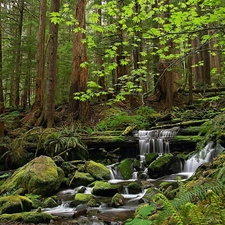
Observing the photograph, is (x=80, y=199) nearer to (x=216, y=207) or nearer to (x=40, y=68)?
(x=216, y=207)

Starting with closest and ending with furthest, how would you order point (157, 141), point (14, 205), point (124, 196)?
point (14, 205)
point (124, 196)
point (157, 141)

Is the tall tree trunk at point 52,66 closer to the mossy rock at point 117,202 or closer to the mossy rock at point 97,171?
the mossy rock at point 97,171

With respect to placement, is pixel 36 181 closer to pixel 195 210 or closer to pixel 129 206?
pixel 129 206

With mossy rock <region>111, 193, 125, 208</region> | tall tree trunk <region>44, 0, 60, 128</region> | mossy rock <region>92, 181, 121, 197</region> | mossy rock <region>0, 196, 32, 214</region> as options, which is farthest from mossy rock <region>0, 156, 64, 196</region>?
tall tree trunk <region>44, 0, 60, 128</region>

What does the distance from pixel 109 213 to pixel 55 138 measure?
5.36 meters

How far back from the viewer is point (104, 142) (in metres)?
12.0

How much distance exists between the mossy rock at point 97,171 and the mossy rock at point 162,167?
1485 millimetres

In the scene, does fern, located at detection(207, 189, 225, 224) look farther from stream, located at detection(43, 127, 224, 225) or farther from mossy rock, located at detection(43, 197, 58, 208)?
mossy rock, located at detection(43, 197, 58, 208)

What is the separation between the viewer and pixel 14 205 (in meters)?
6.28

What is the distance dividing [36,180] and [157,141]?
17.6 ft

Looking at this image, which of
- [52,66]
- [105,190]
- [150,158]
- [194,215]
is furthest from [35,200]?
[52,66]

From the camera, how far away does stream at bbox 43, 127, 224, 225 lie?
6016 millimetres

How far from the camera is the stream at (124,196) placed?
602cm

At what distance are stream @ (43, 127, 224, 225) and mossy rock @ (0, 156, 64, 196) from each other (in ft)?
1.31
